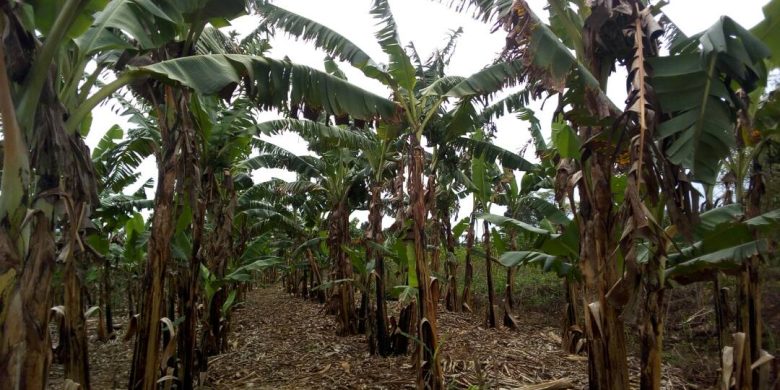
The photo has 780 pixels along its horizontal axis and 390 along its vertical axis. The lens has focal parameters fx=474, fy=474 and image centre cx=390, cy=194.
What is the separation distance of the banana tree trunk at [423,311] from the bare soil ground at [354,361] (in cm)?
24

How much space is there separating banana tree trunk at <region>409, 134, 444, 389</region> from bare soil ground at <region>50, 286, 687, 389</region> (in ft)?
0.80

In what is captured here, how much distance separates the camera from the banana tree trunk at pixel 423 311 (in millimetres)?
4906

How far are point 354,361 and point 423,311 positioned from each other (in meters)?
2.78

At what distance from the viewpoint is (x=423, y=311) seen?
4.98 meters

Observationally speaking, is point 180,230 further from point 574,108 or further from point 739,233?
point 739,233

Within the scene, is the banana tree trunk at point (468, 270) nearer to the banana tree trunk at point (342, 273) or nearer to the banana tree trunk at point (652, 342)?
the banana tree trunk at point (342, 273)

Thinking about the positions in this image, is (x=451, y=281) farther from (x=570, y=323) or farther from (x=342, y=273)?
(x=570, y=323)

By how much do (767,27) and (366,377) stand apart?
564 cm

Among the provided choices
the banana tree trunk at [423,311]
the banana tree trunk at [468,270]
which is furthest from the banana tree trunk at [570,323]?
the banana tree trunk at [423,311]

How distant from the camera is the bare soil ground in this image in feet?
20.2

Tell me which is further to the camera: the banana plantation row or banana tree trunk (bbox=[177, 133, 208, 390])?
banana tree trunk (bbox=[177, 133, 208, 390])

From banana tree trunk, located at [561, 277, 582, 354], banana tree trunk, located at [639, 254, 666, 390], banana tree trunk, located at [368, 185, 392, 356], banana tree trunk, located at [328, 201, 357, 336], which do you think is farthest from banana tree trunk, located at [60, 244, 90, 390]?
banana tree trunk, located at [561, 277, 582, 354]

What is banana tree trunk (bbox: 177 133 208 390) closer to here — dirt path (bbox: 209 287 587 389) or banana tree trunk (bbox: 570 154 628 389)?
dirt path (bbox: 209 287 587 389)

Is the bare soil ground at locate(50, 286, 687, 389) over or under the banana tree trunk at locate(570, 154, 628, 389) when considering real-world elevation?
under
